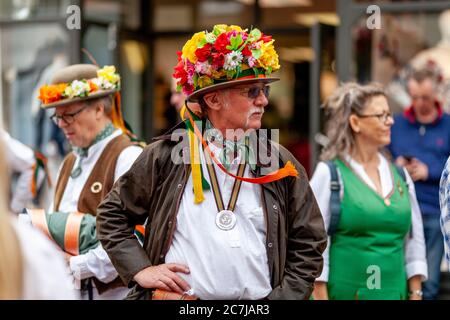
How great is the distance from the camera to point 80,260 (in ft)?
15.7

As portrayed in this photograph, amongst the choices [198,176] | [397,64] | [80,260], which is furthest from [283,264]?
[397,64]

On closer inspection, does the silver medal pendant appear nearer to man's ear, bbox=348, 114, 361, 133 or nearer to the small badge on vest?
the small badge on vest

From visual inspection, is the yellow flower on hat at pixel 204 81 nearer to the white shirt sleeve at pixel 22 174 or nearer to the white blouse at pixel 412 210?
the white blouse at pixel 412 210

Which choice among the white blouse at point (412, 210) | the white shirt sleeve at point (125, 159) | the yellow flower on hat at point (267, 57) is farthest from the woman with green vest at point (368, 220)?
the yellow flower on hat at point (267, 57)

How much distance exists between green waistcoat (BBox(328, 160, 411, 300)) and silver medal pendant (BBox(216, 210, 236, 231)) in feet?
5.08

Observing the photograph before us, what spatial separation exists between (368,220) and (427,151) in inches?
88.5

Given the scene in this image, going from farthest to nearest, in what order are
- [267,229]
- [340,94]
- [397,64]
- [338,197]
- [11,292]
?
[397,64], [340,94], [338,197], [267,229], [11,292]

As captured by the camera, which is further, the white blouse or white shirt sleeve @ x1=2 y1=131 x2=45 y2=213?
white shirt sleeve @ x1=2 y1=131 x2=45 y2=213

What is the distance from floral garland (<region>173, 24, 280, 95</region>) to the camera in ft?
13.1

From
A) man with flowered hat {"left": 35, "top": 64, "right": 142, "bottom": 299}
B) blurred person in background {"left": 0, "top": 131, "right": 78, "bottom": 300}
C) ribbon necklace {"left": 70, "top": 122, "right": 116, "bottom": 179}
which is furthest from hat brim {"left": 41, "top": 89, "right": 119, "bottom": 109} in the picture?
blurred person in background {"left": 0, "top": 131, "right": 78, "bottom": 300}

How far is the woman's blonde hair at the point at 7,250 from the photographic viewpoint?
2164mm

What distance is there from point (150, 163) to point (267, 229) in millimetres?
556

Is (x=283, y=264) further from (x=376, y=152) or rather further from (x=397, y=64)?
(x=397, y=64)

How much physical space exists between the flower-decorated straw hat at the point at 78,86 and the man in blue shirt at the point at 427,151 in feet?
8.45
